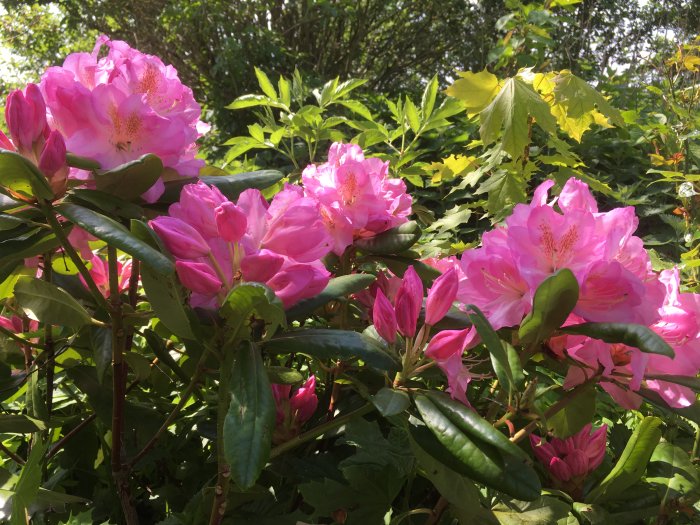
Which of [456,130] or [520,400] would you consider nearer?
[520,400]

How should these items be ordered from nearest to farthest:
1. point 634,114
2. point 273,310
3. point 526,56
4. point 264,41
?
point 273,310, point 526,56, point 634,114, point 264,41

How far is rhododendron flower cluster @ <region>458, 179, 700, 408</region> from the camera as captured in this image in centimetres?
59

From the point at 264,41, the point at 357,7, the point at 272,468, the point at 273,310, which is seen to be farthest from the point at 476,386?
the point at 357,7

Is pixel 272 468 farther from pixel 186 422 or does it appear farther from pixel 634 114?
pixel 634 114

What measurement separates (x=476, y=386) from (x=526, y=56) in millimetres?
1819

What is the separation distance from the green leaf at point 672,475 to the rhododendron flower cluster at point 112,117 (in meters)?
0.69

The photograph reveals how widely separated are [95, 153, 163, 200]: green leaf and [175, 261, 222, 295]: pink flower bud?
13 centimetres

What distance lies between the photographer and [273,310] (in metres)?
0.51

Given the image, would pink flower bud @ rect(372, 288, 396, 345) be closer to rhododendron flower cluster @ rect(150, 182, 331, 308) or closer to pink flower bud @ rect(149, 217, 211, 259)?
rhododendron flower cluster @ rect(150, 182, 331, 308)

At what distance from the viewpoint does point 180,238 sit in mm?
550

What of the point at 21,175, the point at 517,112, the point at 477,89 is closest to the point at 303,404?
the point at 21,175

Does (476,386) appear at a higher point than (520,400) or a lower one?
lower

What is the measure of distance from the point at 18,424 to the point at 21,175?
0.32m

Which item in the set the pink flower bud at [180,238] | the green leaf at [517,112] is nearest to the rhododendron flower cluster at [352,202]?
the pink flower bud at [180,238]
